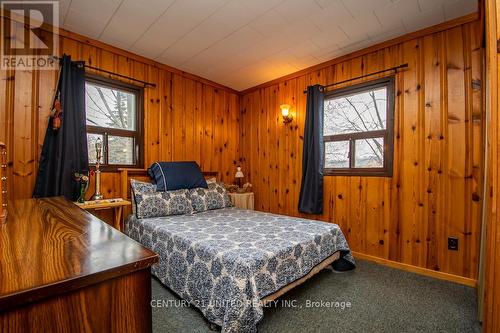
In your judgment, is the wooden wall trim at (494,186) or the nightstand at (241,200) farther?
the nightstand at (241,200)

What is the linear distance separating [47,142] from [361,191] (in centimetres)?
331

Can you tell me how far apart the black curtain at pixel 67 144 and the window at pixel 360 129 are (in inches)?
110

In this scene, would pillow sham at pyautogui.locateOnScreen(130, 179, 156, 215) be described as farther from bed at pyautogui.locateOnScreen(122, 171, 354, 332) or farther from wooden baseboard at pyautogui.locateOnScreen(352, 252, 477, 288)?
wooden baseboard at pyautogui.locateOnScreen(352, 252, 477, 288)

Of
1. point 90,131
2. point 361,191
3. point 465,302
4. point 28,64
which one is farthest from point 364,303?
point 28,64

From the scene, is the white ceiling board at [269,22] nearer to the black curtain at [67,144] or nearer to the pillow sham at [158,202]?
the black curtain at [67,144]

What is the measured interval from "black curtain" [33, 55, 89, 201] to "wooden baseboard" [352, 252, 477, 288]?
3.16 metres

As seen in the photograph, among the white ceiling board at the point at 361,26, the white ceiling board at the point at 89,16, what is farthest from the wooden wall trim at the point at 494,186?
the white ceiling board at the point at 89,16

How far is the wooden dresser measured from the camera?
442 mm

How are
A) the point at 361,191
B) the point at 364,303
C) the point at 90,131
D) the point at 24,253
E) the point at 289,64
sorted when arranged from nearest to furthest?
the point at 24,253 < the point at 364,303 < the point at 90,131 < the point at 361,191 < the point at 289,64

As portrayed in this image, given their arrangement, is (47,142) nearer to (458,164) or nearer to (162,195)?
(162,195)

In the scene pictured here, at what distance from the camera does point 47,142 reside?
2.28 metres

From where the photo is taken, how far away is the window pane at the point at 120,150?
9.25 feet

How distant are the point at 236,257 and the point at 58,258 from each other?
107cm

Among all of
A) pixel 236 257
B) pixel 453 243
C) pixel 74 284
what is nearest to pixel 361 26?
pixel 453 243
